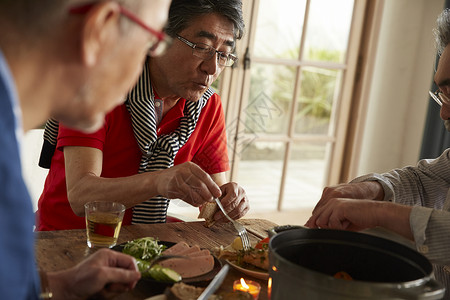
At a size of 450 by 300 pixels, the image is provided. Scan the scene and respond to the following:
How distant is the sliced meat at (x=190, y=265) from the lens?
4.12 feet

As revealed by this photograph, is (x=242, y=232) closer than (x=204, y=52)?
Yes

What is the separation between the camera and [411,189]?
183cm

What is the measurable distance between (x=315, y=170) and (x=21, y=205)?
3.51 m

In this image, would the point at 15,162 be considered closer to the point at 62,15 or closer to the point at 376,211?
the point at 62,15

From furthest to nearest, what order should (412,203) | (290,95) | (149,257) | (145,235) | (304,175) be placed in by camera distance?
(304,175), (290,95), (412,203), (145,235), (149,257)

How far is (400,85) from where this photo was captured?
164 inches

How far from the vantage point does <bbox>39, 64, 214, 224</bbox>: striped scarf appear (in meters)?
1.88

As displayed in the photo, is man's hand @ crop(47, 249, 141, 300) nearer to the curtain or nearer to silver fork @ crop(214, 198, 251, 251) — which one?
silver fork @ crop(214, 198, 251, 251)

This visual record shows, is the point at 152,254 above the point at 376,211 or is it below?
below

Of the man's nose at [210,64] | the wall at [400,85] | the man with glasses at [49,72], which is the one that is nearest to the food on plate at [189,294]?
the man with glasses at [49,72]

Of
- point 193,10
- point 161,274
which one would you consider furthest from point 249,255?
point 193,10

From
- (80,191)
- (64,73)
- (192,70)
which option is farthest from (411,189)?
(64,73)

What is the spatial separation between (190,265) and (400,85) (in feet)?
10.8

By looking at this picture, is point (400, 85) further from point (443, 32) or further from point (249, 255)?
point (249, 255)
